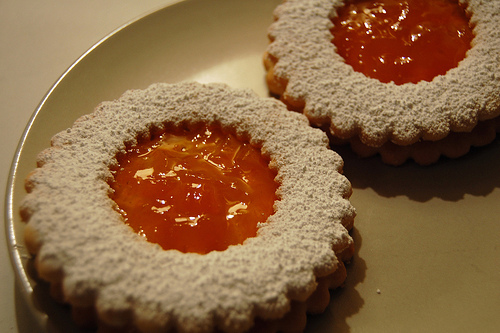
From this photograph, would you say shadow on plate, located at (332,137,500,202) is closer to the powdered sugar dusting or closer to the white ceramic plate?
the white ceramic plate

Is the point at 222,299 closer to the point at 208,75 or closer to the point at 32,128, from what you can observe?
the point at 32,128

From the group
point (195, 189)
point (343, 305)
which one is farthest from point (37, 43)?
point (343, 305)

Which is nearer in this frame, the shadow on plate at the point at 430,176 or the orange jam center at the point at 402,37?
the shadow on plate at the point at 430,176

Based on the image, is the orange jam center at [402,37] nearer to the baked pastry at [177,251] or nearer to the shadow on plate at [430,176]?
the shadow on plate at [430,176]

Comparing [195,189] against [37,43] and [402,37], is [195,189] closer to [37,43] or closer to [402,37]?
[402,37]

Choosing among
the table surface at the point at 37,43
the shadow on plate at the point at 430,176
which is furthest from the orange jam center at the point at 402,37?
the table surface at the point at 37,43

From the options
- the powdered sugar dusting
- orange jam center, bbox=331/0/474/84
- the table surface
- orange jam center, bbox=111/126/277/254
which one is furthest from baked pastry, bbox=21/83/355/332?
the table surface

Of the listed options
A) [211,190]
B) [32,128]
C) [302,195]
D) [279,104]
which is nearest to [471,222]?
[302,195]
